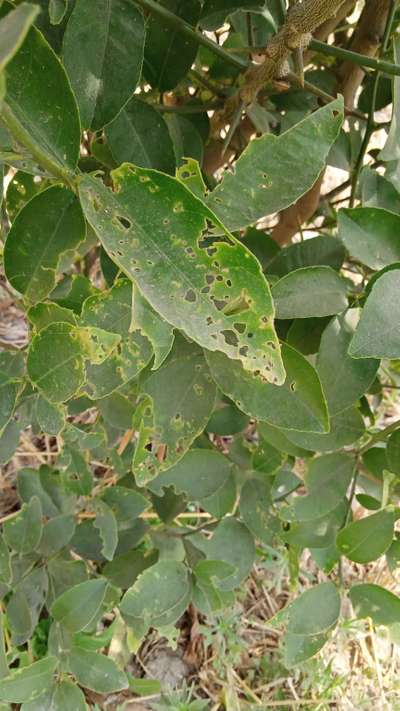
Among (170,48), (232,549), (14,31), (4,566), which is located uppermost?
(14,31)

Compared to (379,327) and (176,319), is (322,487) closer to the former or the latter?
(379,327)

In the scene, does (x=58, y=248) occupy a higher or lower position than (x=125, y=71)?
lower

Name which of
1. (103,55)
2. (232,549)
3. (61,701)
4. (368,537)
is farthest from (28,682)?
(103,55)

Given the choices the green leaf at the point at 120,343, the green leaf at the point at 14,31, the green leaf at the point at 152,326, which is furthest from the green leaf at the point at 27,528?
the green leaf at the point at 14,31

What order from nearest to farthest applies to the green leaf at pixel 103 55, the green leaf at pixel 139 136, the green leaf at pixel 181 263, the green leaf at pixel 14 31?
the green leaf at pixel 14 31 < the green leaf at pixel 181 263 < the green leaf at pixel 103 55 < the green leaf at pixel 139 136

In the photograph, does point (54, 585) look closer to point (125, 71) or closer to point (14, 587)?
point (14, 587)

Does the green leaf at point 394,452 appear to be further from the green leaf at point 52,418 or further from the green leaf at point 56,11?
the green leaf at point 56,11

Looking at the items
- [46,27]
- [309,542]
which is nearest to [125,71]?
[46,27]
